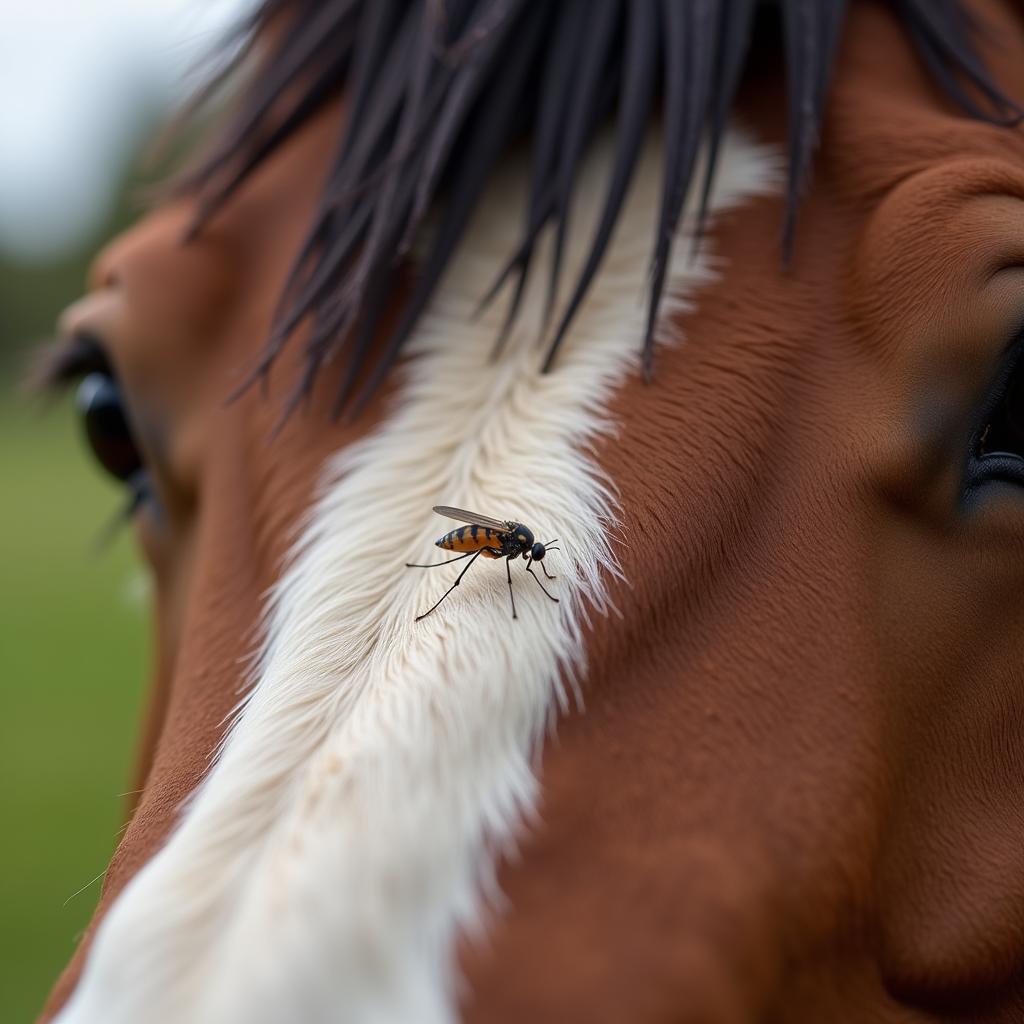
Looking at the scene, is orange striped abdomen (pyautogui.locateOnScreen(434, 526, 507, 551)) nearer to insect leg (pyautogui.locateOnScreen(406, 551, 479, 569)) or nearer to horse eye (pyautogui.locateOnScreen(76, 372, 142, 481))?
insect leg (pyautogui.locateOnScreen(406, 551, 479, 569))

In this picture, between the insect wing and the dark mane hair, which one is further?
the dark mane hair

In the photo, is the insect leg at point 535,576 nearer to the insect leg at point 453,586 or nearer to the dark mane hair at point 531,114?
the insect leg at point 453,586

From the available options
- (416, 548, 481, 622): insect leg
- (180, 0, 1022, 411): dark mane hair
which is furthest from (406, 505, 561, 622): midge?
(180, 0, 1022, 411): dark mane hair

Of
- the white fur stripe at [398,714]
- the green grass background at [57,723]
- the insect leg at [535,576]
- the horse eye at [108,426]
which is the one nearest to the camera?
the white fur stripe at [398,714]

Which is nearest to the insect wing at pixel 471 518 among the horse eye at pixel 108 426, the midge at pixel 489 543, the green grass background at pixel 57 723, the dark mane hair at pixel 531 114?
the midge at pixel 489 543

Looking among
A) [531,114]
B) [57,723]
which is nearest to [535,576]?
[531,114]

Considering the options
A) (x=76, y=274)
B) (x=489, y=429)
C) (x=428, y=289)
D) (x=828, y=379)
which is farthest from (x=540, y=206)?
(x=76, y=274)

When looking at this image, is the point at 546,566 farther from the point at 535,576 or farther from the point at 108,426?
the point at 108,426

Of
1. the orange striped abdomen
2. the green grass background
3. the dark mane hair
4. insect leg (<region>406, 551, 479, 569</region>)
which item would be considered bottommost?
the green grass background
